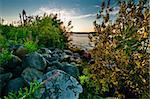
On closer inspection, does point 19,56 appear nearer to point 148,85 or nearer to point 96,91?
point 96,91

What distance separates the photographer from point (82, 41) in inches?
242

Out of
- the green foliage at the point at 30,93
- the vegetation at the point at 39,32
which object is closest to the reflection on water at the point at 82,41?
the vegetation at the point at 39,32

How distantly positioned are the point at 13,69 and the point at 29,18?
2597 mm

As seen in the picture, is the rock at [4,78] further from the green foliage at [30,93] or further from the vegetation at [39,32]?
the vegetation at [39,32]

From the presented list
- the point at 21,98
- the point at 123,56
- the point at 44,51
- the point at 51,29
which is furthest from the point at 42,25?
the point at 21,98

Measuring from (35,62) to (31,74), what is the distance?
21 centimetres

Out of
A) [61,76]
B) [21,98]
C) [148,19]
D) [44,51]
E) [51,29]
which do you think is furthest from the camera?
[51,29]

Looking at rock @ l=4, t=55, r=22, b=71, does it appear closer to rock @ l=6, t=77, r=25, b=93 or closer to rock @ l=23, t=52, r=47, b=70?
rock @ l=23, t=52, r=47, b=70

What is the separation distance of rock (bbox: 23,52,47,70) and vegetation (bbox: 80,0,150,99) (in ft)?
1.43

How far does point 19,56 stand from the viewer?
4.54m

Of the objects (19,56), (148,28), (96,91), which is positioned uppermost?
(148,28)

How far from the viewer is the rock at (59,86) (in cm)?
375

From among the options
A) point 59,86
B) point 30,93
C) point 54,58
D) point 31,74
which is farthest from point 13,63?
point 30,93

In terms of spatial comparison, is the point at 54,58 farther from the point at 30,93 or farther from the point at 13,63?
the point at 30,93
